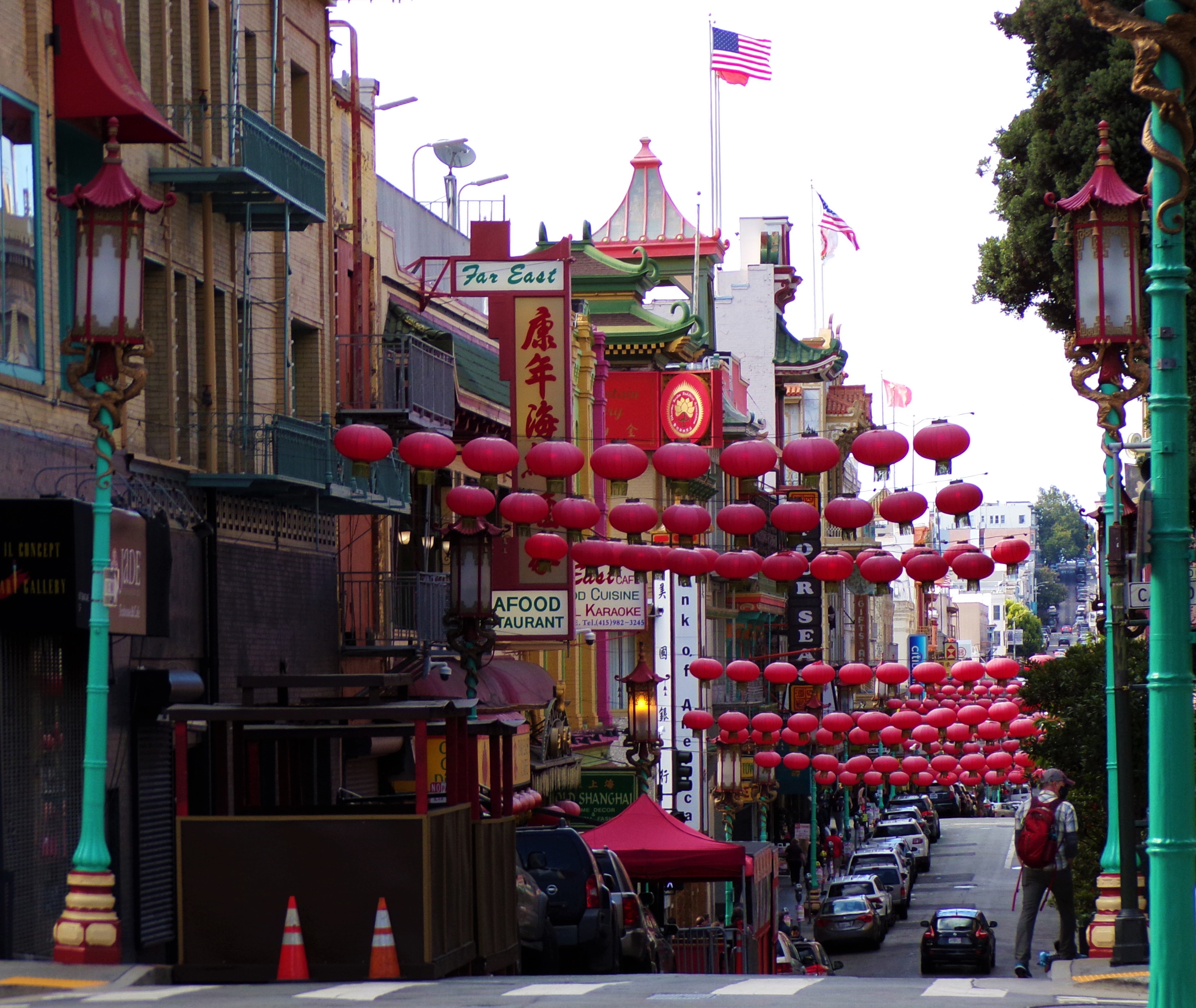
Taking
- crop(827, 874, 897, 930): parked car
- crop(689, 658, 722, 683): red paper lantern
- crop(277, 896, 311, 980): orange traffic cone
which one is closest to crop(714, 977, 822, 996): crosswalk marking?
crop(277, 896, 311, 980): orange traffic cone

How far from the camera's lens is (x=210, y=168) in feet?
68.9

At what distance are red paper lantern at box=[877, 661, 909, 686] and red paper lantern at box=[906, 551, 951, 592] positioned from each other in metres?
16.3

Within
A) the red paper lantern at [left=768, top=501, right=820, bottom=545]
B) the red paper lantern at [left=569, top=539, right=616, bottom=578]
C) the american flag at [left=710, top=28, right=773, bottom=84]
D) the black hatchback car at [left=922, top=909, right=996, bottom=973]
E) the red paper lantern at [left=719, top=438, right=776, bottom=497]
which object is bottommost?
the black hatchback car at [left=922, top=909, right=996, bottom=973]

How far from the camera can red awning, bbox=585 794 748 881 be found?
27.2m

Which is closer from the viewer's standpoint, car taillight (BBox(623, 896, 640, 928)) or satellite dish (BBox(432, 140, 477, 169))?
car taillight (BBox(623, 896, 640, 928))

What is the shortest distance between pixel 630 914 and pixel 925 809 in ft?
209

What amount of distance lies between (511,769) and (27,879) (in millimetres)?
4514

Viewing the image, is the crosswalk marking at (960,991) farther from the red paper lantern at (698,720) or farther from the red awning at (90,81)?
the red paper lantern at (698,720)

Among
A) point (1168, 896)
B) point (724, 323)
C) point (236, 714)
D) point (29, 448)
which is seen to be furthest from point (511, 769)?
point (724, 323)

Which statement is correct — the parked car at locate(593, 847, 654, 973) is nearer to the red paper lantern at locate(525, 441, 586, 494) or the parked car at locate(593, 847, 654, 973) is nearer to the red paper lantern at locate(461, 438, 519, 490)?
the red paper lantern at locate(525, 441, 586, 494)

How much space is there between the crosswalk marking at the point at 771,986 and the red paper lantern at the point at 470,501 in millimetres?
7664

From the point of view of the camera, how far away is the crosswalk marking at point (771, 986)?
13633mm

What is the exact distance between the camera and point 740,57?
59656 millimetres

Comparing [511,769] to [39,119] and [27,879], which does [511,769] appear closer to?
[27,879]
